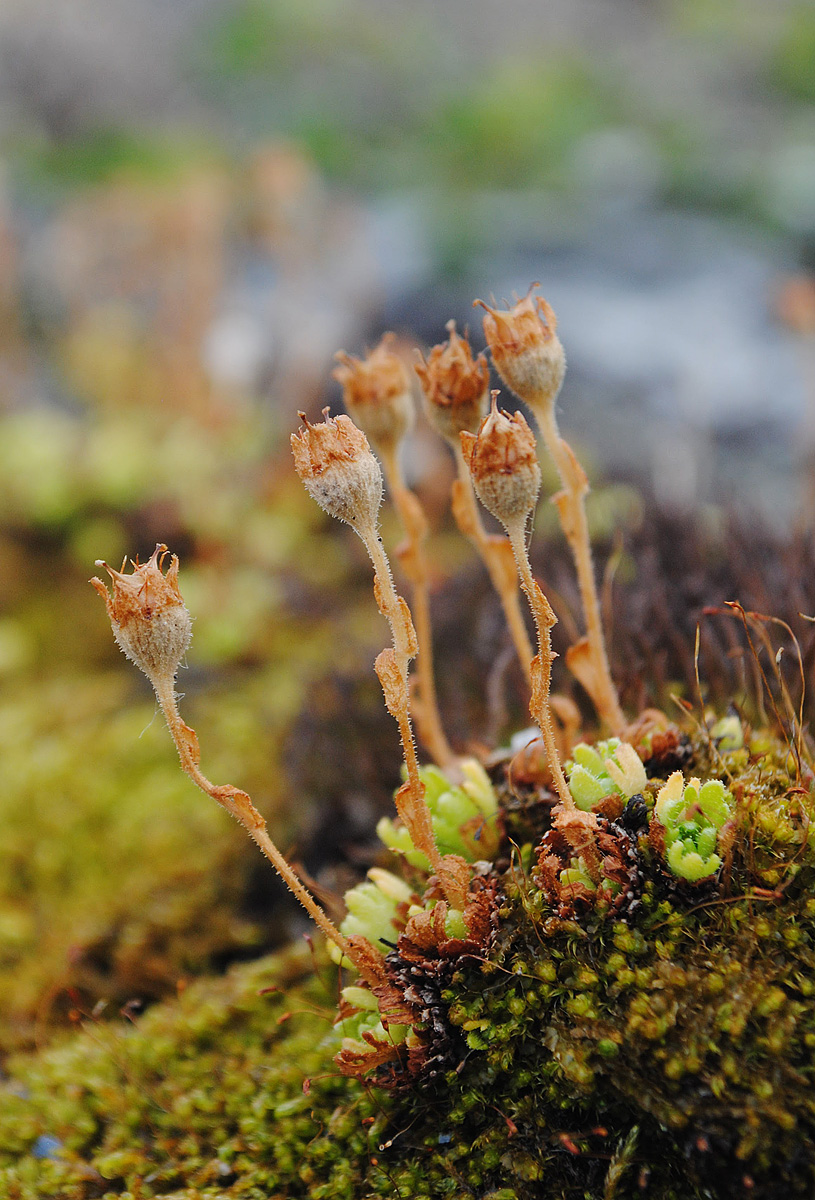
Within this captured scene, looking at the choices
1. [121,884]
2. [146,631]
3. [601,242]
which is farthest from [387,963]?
[601,242]

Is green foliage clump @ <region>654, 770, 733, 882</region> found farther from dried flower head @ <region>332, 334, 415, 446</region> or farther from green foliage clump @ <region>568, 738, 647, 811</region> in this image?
dried flower head @ <region>332, 334, 415, 446</region>

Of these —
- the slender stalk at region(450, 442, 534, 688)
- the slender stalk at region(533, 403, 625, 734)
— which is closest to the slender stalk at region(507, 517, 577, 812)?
the slender stalk at region(533, 403, 625, 734)

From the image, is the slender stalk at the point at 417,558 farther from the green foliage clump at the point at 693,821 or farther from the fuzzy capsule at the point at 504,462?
the green foliage clump at the point at 693,821

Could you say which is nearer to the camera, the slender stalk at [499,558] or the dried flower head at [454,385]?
the dried flower head at [454,385]

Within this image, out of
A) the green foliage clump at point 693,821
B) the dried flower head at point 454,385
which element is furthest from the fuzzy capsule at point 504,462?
the green foliage clump at point 693,821

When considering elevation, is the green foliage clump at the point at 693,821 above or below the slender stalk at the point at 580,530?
below

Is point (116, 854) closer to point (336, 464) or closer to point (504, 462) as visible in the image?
point (336, 464)
